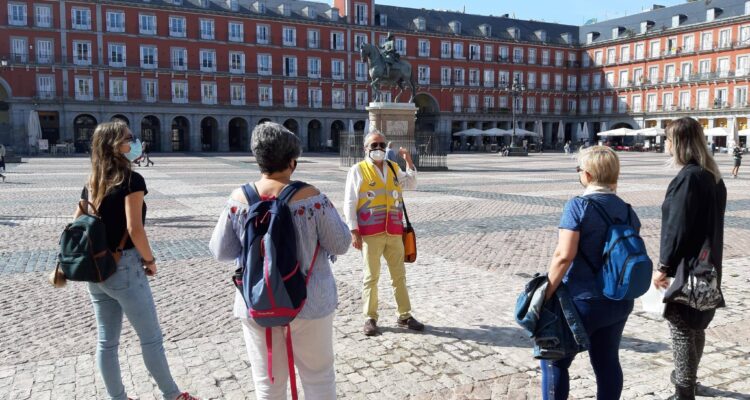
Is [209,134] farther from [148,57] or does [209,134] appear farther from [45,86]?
[45,86]

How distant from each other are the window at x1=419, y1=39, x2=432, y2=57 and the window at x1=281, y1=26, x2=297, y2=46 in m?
13.1

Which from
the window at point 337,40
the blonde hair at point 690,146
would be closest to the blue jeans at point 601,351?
the blonde hair at point 690,146

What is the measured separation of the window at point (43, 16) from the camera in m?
47.1

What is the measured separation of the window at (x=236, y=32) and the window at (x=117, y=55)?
905 centimetres

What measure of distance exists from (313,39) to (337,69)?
353cm

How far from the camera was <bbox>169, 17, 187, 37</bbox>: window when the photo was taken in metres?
51.6

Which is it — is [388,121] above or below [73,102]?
below

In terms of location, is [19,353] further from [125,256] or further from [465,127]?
[465,127]

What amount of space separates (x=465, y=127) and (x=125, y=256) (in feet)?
208

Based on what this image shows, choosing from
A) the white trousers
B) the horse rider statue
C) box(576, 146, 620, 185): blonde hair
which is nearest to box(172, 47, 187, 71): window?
the horse rider statue

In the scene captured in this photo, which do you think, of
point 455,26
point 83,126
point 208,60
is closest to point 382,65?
point 208,60

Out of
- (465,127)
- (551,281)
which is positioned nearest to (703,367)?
(551,281)

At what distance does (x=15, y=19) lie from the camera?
153 feet

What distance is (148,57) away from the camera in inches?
2008
